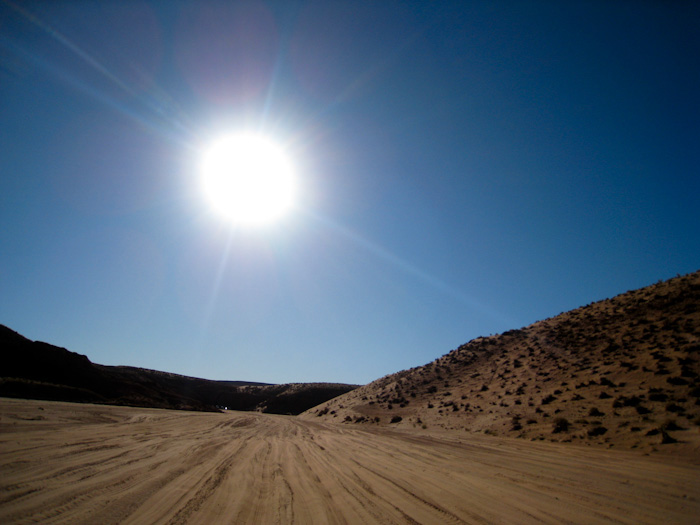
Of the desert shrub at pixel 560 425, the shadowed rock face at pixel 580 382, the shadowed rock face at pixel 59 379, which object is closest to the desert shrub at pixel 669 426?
the shadowed rock face at pixel 580 382

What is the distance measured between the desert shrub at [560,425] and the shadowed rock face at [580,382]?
0.04 m

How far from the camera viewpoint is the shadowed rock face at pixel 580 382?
43.8ft

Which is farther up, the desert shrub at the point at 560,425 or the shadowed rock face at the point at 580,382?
the shadowed rock face at the point at 580,382

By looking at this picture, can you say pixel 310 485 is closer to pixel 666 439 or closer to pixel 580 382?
pixel 666 439

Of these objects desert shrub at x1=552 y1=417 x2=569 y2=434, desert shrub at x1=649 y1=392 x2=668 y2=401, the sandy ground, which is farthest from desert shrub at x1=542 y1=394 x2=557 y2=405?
the sandy ground

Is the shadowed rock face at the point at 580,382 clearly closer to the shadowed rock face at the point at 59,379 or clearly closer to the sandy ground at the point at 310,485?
the sandy ground at the point at 310,485

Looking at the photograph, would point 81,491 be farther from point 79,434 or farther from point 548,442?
point 548,442

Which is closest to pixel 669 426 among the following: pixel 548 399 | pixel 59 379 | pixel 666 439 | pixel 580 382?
pixel 666 439

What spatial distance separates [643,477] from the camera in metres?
7.12

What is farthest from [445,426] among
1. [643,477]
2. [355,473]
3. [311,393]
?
[311,393]

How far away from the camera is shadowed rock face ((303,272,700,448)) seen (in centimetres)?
1335

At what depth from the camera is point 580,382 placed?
19.2 meters

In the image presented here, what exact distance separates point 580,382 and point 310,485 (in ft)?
64.8

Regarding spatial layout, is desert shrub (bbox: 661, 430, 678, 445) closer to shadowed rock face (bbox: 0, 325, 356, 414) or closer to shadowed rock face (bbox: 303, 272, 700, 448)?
shadowed rock face (bbox: 303, 272, 700, 448)
